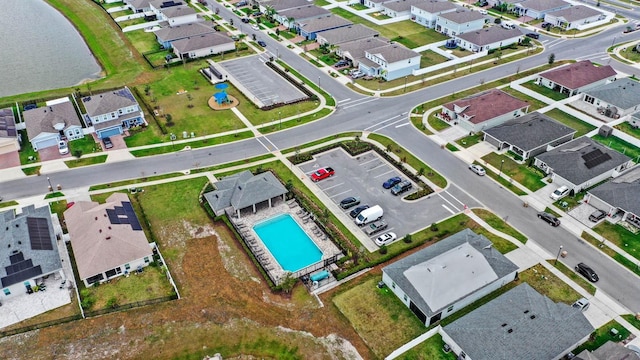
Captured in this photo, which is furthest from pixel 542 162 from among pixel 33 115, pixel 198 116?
pixel 33 115

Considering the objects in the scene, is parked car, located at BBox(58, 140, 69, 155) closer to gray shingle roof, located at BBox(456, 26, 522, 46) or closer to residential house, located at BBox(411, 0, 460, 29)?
gray shingle roof, located at BBox(456, 26, 522, 46)

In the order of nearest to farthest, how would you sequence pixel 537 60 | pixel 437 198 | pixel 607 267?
pixel 607 267 → pixel 437 198 → pixel 537 60

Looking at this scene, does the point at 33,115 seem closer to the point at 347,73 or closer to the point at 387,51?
the point at 347,73

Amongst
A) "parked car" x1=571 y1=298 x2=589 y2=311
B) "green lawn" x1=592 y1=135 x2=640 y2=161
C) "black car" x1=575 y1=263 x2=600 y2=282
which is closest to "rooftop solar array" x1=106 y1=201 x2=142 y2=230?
"parked car" x1=571 y1=298 x2=589 y2=311

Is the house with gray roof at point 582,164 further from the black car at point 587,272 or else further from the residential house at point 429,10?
the residential house at point 429,10

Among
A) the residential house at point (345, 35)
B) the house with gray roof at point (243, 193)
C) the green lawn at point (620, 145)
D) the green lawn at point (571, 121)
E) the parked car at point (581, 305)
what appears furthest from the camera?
the residential house at point (345, 35)

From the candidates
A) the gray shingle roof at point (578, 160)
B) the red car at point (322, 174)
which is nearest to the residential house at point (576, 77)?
the gray shingle roof at point (578, 160)
